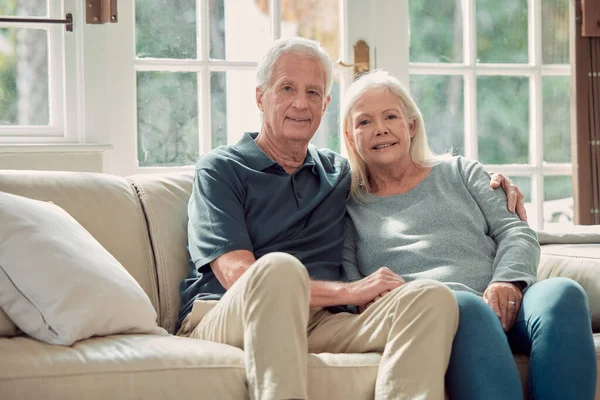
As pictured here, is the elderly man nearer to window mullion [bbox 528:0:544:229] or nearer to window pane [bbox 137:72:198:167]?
window pane [bbox 137:72:198:167]

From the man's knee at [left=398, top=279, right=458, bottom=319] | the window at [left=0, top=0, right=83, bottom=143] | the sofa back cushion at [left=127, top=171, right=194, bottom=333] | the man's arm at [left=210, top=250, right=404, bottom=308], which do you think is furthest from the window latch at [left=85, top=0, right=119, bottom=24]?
the man's knee at [left=398, top=279, right=458, bottom=319]

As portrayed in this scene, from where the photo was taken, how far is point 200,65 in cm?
339

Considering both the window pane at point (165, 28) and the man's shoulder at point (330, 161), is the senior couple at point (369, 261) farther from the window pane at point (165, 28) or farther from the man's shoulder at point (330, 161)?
the window pane at point (165, 28)

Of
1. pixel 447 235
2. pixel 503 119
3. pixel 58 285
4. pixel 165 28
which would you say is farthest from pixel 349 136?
pixel 503 119

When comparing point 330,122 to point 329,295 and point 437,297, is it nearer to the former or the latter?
point 329,295

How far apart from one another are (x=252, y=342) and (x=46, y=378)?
0.39 m

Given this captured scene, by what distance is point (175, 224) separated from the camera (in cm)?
246

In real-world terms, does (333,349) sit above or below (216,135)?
below

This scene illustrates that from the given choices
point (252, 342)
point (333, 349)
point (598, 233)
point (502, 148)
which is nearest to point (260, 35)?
point (502, 148)

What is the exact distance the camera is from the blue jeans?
1.82m

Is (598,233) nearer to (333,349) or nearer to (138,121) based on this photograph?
(333,349)

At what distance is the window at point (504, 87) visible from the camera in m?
3.68

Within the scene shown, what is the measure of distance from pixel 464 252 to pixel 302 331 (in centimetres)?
66

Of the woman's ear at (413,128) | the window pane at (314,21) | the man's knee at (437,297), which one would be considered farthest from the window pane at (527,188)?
the man's knee at (437,297)
